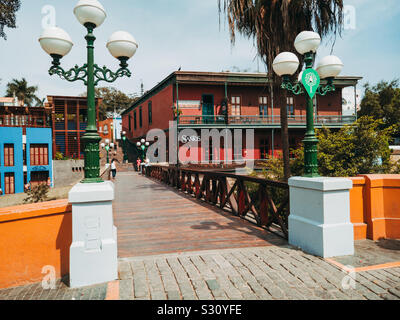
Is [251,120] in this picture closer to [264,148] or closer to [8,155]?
[264,148]

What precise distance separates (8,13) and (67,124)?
15710mm

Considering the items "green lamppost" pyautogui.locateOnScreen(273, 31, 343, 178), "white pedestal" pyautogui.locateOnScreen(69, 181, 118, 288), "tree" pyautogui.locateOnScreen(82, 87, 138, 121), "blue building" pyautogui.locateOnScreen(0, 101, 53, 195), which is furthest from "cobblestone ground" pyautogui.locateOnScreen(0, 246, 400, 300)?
"tree" pyautogui.locateOnScreen(82, 87, 138, 121)

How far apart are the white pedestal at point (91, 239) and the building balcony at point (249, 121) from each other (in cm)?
1770

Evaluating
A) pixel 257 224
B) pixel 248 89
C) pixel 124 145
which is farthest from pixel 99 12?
pixel 124 145

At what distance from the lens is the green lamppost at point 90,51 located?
3.54 meters

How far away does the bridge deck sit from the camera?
14.3 ft

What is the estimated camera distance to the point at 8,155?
23.1 metres

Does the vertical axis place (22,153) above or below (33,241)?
above

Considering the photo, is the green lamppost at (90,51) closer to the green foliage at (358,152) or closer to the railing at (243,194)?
the railing at (243,194)

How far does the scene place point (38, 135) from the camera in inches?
971

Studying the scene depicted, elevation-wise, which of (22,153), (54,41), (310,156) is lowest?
(310,156)

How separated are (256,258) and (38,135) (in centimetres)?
2656

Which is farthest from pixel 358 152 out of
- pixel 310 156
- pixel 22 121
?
pixel 22 121
